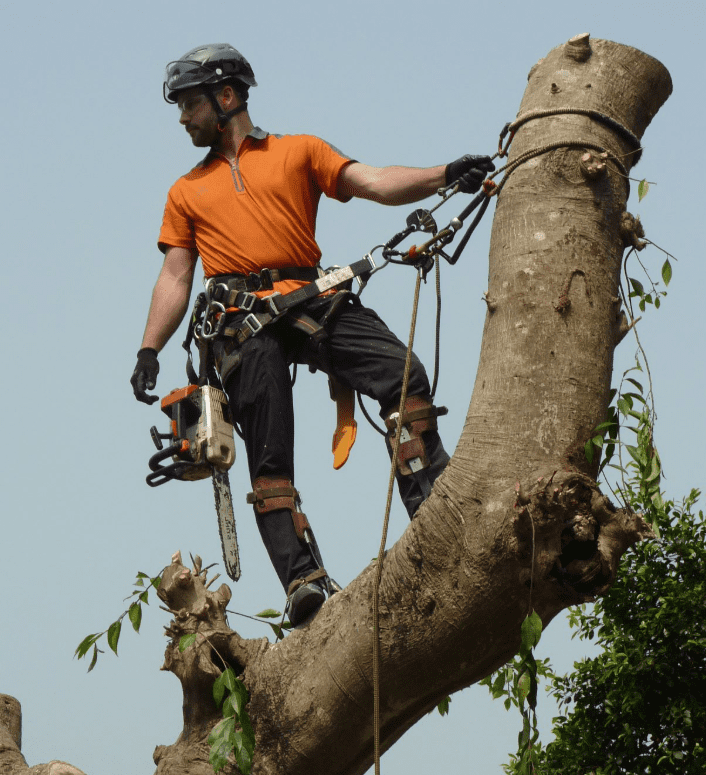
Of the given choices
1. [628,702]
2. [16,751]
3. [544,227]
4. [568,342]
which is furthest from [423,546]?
[628,702]

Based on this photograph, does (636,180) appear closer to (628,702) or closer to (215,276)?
(215,276)

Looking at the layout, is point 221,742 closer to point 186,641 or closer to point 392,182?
point 186,641

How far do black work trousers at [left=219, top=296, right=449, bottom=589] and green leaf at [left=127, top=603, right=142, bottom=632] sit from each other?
1.97ft

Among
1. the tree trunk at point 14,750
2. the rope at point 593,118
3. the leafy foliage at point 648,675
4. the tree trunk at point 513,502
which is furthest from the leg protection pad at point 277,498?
the leafy foliage at point 648,675

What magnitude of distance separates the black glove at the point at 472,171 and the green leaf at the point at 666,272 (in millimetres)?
787

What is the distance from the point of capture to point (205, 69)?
5.65 m

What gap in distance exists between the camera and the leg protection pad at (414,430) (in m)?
4.77

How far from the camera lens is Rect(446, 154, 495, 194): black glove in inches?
186

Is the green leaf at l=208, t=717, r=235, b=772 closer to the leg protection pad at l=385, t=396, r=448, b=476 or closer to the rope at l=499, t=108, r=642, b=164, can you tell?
the leg protection pad at l=385, t=396, r=448, b=476

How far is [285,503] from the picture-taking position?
496cm

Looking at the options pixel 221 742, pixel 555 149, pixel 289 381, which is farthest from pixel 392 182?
pixel 221 742

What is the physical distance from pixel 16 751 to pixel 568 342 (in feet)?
10.6

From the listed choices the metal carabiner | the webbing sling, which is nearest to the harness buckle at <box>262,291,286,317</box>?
the webbing sling

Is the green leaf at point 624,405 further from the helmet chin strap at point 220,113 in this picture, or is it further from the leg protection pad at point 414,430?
the helmet chin strap at point 220,113
